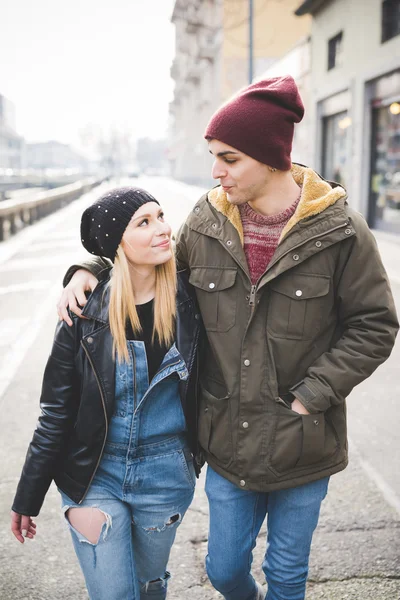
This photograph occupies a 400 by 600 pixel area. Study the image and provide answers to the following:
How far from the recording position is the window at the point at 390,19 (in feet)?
52.1

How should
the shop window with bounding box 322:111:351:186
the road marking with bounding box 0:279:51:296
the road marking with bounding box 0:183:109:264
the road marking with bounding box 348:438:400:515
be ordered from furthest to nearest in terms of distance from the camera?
the shop window with bounding box 322:111:351:186
the road marking with bounding box 0:183:109:264
the road marking with bounding box 0:279:51:296
the road marking with bounding box 348:438:400:515

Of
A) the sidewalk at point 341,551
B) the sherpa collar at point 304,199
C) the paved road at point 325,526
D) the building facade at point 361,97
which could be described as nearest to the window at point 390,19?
the building facade at point 361,97

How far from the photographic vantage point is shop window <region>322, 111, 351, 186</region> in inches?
803

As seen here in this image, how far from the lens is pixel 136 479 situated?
7.59 ft

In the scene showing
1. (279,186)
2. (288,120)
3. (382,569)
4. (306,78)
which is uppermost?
(306,78)

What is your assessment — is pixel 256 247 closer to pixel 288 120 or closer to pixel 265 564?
pixel 288 120

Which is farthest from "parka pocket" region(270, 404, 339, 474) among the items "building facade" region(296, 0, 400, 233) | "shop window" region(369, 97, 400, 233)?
"shop window" region(369, 97, 400, 233)

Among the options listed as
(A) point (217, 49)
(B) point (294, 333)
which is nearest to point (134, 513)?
(B) point (294, 333)

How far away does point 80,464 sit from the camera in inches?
90.2

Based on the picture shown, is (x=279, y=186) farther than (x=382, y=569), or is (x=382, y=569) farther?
(x=382, y=569)

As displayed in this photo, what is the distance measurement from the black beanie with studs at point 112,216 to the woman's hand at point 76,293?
0.49ft

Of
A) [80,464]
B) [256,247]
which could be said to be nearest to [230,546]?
[80,464]

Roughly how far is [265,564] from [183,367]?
0.82 metres

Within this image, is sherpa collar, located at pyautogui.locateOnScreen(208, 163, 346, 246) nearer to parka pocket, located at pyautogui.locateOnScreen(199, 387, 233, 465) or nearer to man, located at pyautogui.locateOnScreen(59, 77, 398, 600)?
man, located at pyautogui.locateOnScreen(59, 77, 398, 600)
